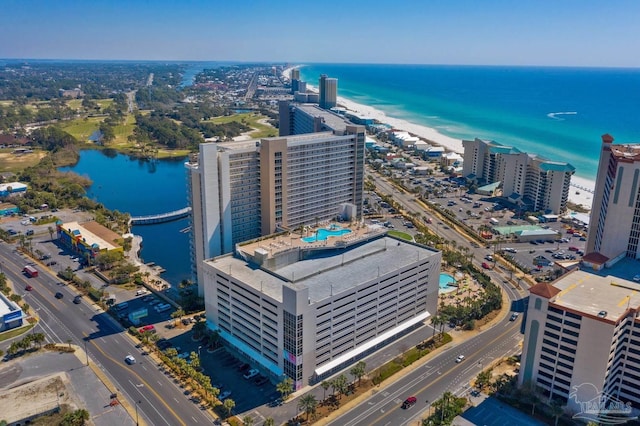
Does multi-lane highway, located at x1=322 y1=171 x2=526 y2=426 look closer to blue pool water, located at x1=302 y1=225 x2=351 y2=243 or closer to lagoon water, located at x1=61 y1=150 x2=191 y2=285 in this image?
blue pool water, located at x1=302 y1=225 x2=351 y2=243

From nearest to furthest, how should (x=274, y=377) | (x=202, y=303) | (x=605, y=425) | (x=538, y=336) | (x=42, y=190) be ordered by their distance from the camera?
(x=605, y=425), (x=538, y=336), (x=274, y=377), (x=202, y=303), (x=42, y=190)

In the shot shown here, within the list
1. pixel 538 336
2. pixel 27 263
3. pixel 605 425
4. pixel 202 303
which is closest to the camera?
pixel 605 425

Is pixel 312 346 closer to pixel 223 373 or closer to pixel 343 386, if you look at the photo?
pixel 343 386

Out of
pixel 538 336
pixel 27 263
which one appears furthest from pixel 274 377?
pixel 27 263

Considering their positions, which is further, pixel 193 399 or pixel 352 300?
pixel 352 300

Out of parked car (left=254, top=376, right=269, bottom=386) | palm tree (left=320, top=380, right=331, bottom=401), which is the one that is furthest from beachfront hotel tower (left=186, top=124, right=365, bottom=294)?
palm tree (left=320, top=380, right=331, bottom=401)

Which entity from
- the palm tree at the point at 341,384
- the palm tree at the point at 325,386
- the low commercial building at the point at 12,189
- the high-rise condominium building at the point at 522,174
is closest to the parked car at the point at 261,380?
the palm tree at the point at 325,386

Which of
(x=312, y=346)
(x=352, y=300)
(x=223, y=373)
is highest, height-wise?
(x=352, y=300)
